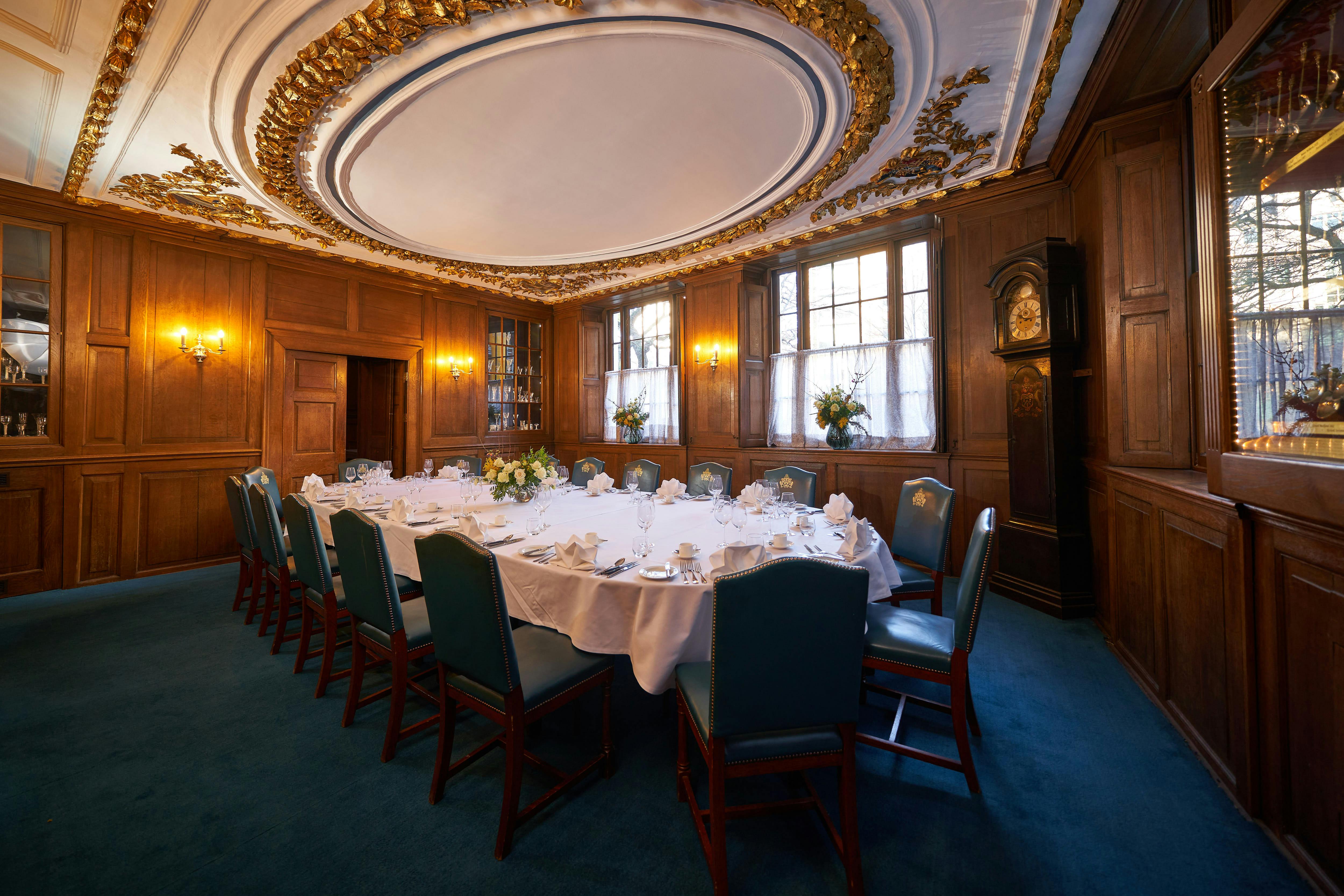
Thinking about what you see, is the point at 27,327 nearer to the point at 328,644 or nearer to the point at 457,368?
the point at 457,368

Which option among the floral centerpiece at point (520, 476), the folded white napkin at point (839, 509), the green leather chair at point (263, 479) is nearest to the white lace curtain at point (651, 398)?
the floral centerpiece at point (520, 476)

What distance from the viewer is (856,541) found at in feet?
6.84

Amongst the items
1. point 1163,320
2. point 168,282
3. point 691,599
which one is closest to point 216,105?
point 168,282

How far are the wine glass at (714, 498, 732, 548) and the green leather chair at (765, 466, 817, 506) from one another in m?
0.88

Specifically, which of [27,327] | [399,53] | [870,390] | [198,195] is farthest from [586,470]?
[27,327]

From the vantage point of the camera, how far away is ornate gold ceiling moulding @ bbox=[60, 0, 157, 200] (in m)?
2.37

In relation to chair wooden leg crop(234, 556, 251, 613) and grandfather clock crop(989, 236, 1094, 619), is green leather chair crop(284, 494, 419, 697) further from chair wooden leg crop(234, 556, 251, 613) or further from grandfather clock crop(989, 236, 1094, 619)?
grandfather clock crop(989, 236, 1094, 619)

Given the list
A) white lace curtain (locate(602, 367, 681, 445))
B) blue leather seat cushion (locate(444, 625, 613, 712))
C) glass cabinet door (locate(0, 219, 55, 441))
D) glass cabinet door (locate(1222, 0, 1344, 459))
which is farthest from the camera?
white lace curtain (locate(602, 367, 681, 445))

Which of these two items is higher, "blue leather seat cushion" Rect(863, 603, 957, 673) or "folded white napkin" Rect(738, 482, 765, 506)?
"folded white napkin" Rect(738, 482, 765, 506)

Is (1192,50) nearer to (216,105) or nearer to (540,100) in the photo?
(540,100)

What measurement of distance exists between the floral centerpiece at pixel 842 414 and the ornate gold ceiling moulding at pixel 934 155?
1629 millimetres

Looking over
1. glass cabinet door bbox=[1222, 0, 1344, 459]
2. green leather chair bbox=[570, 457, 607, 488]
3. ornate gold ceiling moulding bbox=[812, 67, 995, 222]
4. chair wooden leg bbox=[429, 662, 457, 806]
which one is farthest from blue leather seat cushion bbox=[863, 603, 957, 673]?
green leather chair bbox=[570, 457, 607, 488]

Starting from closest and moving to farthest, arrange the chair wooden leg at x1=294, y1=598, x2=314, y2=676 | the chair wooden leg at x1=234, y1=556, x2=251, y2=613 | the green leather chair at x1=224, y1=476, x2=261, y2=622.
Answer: the chair wooden leg at x1=294, y1=598, x2=314, y2=676
the green leather chair at x1=224, y1=476, x2=261, y2=622
the chair wooden leg at x1=234, y1=556, x2=251, y2=613

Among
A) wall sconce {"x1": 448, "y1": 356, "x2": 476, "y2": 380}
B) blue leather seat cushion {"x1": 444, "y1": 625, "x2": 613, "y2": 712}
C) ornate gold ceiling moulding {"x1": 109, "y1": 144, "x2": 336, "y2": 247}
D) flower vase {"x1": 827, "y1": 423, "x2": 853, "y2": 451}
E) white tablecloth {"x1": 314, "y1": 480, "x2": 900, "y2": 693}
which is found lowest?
blue leather seat cushion {"x1": 444, "y1": 625, "x2": 613, "y2": 712}
